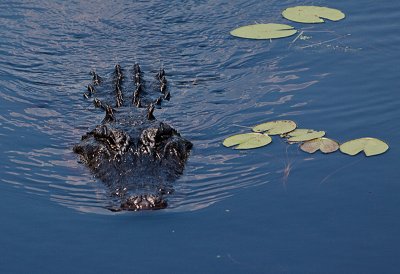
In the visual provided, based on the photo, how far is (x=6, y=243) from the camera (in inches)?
272

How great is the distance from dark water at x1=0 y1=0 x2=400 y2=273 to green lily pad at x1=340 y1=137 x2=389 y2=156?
9 centimetres

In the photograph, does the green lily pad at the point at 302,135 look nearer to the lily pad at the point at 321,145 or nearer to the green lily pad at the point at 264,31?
the lily pad at the point at 321,145

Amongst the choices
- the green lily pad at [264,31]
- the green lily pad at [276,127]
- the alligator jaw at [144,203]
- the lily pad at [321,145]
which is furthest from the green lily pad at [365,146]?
the green lily pad at [264,31]

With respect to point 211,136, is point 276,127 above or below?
above

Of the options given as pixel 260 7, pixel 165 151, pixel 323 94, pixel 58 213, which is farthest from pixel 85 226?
pixel 260 7

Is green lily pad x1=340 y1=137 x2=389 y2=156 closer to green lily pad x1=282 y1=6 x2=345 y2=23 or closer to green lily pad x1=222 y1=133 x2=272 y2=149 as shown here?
green lily pad x1=222 y1=133 x2=272 y2=149

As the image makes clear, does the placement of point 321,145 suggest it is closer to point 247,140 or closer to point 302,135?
point 302,135

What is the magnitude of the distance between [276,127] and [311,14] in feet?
11.0

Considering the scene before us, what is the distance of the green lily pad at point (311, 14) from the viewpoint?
37.7 ft

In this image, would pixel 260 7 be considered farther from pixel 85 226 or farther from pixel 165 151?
pixel 85 226

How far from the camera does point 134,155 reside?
8141mm

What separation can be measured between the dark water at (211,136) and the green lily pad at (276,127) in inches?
6.2

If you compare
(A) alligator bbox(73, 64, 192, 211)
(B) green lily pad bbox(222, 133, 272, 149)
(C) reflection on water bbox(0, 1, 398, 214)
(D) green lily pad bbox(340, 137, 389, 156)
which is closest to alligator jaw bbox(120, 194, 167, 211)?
(A) alligator bbox(73, 64, 192, 211)

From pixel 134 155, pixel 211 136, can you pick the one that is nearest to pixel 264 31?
pixel 211 136
